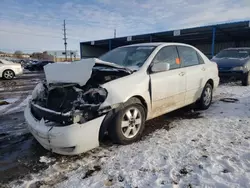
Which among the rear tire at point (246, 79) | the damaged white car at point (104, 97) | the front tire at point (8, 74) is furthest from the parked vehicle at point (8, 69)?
the rear tire at point (246, 79)

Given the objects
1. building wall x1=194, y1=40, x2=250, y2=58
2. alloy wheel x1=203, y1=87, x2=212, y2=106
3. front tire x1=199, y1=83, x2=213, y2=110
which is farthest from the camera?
building wall x1=194, y1=40, x2=250, y2=58

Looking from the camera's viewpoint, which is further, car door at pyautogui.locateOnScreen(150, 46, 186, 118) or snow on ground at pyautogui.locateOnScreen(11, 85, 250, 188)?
car door at pyautogui.locateOnScreen(150, 46, 186, 118)

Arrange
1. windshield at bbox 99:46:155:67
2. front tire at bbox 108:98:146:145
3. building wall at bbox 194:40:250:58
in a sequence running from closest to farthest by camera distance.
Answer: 1. front tire at bbox 108:98:146:145
2. windshield at bbox 99:46:155:67
3. building wall at bbox 194:40:250:58

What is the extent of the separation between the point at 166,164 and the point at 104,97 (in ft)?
3.85

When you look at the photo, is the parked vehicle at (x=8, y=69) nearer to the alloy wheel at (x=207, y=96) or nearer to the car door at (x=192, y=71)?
the car door at (x=192, y=71)

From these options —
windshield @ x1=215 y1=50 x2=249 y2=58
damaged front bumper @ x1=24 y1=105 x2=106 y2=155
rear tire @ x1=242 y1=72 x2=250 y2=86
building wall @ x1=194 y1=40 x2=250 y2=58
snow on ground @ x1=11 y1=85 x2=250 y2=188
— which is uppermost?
building wall @ x1=194 y1=40 x2=250 y2=58

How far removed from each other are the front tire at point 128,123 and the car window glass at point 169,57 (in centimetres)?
103

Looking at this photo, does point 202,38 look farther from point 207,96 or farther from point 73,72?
point 73,72

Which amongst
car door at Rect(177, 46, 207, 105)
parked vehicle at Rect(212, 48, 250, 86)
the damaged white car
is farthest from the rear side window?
parked vehicle at Rect(212, 48, 250, 86)

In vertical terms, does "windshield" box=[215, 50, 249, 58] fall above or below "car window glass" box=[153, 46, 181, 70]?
above

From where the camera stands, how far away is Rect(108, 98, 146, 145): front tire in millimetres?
2912

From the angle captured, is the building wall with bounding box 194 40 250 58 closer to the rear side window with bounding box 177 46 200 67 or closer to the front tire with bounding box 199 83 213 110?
the front tire with bounding box 199 83 213 110

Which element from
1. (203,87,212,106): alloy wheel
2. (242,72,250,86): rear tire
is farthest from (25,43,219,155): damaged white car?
(242,72,250,86): rear tire

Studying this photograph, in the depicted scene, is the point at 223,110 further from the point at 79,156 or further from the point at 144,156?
the point at 79,156
